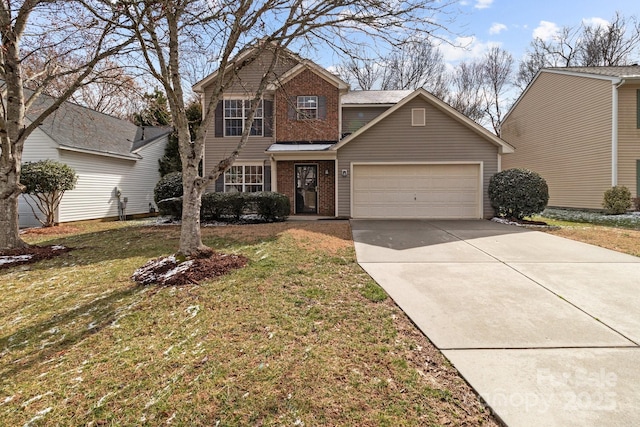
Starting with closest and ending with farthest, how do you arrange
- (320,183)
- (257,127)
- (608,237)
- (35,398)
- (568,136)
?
(35,398) < (608,237) < (320,183) < (257,127) < (568,136)

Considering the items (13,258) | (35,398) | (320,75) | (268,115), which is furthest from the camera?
(268,115)

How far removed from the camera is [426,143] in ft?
42.0

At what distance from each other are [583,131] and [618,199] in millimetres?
4067

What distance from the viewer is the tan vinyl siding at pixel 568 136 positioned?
1512 centimetres

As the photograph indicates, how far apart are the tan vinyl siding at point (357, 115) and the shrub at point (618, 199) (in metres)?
10.3

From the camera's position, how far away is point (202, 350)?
10.8 feet

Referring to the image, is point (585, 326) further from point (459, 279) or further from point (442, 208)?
point (442, 208)

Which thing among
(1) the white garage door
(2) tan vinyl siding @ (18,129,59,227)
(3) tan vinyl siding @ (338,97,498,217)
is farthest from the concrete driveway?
(2) tan vinyl siding @ (18,129,59,227)

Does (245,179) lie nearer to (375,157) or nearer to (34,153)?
(375,157)

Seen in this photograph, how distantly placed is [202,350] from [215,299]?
1.29 metres

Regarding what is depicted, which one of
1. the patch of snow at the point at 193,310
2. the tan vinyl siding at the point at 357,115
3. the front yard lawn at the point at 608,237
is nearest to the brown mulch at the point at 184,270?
the patch of snow at the point at 193,310

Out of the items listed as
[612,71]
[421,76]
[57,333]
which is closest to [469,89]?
[421,76]

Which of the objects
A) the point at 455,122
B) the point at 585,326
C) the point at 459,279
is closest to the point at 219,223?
the point at 459,279

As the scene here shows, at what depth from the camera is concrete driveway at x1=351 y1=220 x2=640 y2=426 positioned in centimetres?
251
